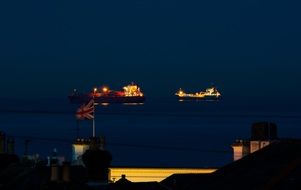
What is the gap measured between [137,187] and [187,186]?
0.83 metres

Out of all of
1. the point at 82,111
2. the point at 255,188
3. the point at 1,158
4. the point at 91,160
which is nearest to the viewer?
the point at 255,188

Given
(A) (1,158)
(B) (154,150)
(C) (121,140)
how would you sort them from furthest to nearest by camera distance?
(C) (121,140) < (B) (154,150) < (A) (1,158)

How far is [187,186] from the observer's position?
49.6ft

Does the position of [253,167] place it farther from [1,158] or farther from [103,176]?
[1,158]

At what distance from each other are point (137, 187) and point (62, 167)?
83 cm

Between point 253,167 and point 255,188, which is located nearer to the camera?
point 255,188

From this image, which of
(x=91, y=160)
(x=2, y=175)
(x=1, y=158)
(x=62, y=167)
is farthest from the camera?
(x=1, y=158)

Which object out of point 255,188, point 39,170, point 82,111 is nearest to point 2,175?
point 39,170

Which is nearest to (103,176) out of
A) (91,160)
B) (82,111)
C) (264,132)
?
(91,160)

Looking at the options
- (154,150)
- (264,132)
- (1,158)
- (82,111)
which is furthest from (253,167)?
(154,150)

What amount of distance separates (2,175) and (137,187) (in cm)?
385

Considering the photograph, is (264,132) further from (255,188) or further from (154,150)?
(154,150)

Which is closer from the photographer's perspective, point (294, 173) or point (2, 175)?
point (294, 173)

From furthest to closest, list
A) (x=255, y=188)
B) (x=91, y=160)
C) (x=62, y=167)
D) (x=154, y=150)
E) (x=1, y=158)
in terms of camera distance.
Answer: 1. (x=154, y=150)
2. (x=1, y=158)
3. (x=91, y=160)
4. (x=62, y=167)
5. (x=255, y=188)
